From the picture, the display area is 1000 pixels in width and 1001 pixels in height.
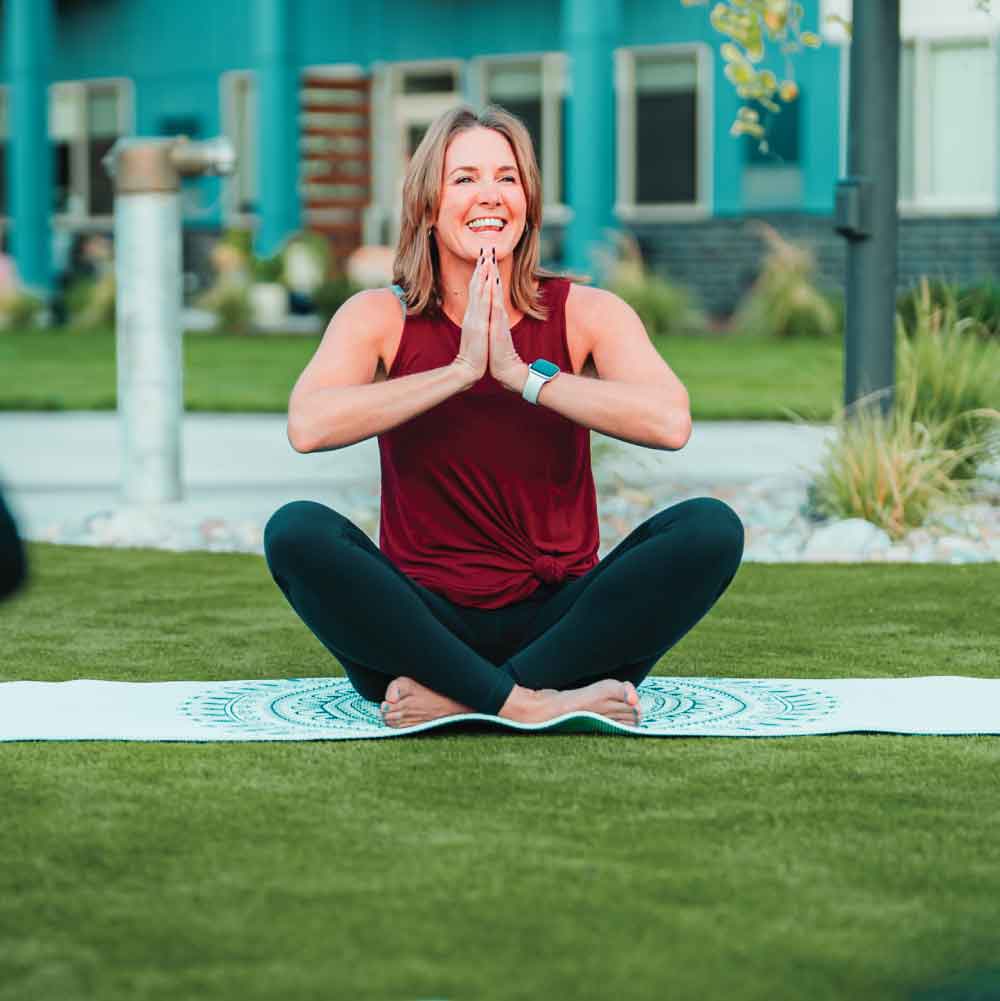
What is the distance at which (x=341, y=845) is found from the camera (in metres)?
3.51

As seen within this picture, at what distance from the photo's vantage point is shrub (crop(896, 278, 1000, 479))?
26.4 ft

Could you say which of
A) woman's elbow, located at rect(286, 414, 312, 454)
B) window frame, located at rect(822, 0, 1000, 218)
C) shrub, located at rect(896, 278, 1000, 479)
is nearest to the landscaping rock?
shrub, located at rect(896, 278, 1000, 479)

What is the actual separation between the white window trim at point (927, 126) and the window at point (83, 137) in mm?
9250

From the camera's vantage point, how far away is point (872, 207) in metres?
7.86

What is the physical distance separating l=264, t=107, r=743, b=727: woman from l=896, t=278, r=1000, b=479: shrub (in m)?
3.66

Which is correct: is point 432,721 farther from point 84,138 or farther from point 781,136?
point 84,138

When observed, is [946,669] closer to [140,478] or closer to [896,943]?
[896,943]

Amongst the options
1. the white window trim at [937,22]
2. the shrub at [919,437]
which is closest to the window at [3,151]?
the white window trim at [937,22]

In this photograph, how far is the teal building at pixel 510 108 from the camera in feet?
63.0

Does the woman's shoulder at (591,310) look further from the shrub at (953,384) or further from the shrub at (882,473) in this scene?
the shrub at (953,384)

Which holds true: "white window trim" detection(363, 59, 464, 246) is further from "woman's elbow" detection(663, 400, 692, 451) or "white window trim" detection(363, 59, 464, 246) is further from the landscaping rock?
"woman's elbow" detection(663, 400, 692, 451)

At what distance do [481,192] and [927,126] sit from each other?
51.0 feet

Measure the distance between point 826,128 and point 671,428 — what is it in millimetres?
15440

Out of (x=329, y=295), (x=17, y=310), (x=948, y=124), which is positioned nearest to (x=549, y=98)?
(x=329, y=295)
